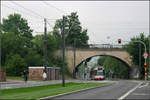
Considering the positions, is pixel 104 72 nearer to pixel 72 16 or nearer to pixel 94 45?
pixel 94 45

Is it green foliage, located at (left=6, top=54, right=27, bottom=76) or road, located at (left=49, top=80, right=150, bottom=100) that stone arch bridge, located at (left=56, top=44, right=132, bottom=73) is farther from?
road, located at (left=49, top=80, right=150, bottom=100)

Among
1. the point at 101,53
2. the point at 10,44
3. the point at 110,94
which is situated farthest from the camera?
the point at 101,53

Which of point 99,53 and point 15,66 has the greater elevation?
point 99,53

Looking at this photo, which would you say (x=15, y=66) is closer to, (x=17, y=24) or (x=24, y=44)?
(x=24, y=44)

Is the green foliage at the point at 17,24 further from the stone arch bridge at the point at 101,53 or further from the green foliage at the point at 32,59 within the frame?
the green foliage at the point at 32,59

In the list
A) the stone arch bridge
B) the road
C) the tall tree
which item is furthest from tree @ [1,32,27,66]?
the road

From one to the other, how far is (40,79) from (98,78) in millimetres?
26890

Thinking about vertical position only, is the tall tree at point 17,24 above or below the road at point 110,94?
above

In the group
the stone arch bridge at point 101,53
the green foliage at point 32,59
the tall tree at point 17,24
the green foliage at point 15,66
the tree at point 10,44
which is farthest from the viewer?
the tall tree at point 17,24

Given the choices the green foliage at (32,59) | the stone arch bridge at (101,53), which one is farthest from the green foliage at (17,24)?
the green foliage at (32,59)

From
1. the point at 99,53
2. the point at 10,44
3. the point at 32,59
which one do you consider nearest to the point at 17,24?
the point at 32,59

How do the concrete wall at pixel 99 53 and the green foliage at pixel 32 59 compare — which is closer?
the green foliage at pixel 32 59

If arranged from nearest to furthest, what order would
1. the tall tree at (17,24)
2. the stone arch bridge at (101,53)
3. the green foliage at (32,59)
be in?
the green foliage at (32,59)
the stone arch bridge at (101,53)
the tall tree at (17,24)

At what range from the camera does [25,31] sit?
9312 cm
